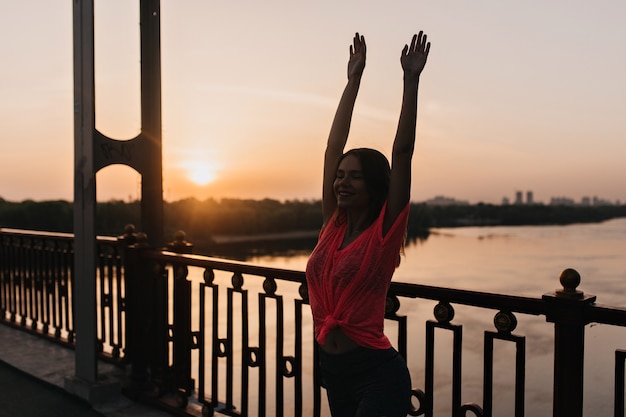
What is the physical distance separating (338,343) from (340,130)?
709 mm

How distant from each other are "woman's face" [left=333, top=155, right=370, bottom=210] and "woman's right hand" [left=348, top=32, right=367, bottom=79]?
42 cm

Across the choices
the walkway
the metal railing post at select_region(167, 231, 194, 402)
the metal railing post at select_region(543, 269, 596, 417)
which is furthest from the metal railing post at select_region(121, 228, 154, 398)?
the metal railing post at select_region(543, 269, 596, 417)

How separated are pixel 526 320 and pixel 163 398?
857 inches

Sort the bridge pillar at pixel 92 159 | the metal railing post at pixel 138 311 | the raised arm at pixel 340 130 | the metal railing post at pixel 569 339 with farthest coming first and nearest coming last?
1. the metal railing post at pixel 138 311
2. the bridge pillar at pixel 92 159
3. the raised arm at pixel 340 130
4. the metal railing post at pixel 569 339

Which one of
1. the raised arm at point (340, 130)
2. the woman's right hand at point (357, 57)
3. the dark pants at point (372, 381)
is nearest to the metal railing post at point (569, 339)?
the dark pants at point (372, 381)

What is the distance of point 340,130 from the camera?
5.94 feet

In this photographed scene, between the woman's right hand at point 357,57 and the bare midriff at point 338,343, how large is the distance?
876 millimetres

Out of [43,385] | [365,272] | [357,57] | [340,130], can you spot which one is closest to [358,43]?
[357,57]

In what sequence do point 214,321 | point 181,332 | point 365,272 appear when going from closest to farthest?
point 365,272, point 214,321, point 181,332

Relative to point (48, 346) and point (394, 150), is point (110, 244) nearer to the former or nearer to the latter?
point (48, 346)

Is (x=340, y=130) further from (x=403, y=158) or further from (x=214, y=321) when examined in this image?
(x=214, y=321)

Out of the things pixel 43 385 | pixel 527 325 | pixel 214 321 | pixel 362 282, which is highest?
pixel 362 282

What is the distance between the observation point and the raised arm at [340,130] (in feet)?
5.79

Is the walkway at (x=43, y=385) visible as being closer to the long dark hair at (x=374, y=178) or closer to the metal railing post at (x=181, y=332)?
the metal railing post at (x=181, y=332)
